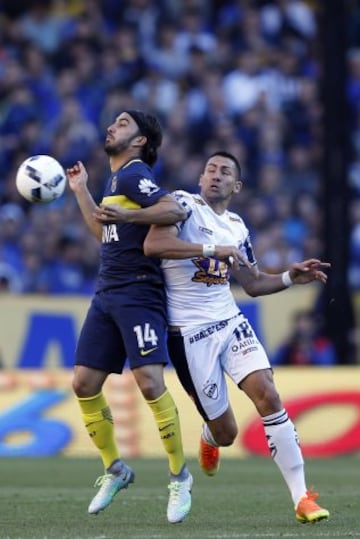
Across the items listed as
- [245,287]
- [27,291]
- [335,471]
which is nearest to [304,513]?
[245,287]

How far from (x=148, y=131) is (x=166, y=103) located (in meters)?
11.6

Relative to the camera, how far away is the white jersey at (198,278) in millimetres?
9672

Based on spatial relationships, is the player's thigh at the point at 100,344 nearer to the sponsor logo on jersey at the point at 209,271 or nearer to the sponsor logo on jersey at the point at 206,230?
the sponsor logo on jersey at the point at 209,271

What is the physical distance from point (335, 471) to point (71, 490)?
3149 millimetres

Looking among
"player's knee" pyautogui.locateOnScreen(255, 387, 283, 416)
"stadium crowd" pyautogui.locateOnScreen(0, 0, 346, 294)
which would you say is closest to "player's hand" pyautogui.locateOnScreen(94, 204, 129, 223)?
"player's knee" pyautogui.locateOnScreen(255, 387, 283, 416)

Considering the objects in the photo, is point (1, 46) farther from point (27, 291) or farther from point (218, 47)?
point (27, 291)

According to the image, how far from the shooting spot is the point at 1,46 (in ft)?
73.2

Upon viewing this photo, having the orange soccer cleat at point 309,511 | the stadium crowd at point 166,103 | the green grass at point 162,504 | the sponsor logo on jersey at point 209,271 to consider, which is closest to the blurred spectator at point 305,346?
the stadium crowd at point 166,103

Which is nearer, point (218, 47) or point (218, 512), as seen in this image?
point (218, 512)

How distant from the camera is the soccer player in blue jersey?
9398 mm

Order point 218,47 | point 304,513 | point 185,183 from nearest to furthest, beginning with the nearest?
point 304,513
point 185,183
point 218,47

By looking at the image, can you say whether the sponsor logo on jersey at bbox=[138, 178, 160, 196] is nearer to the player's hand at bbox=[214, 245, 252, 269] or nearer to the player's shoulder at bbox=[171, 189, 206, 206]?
the player's shoulder at bbox=[171, 189, 206, 206]

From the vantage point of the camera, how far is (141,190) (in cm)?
947

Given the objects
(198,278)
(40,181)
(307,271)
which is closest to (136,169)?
(40,181)
